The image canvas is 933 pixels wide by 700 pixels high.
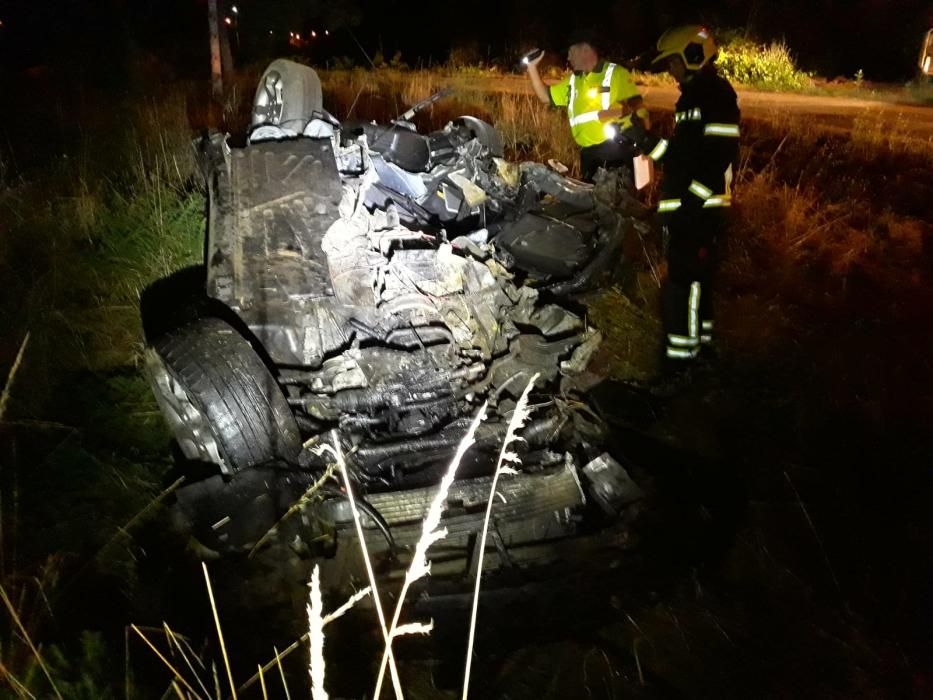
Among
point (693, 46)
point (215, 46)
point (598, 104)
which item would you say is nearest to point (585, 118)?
point (598, 104)

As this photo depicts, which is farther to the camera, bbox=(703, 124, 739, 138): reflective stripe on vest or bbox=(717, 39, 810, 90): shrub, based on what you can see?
bbox=(717, 39, 810, 90): shrub

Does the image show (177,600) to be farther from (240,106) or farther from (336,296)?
(240,106)

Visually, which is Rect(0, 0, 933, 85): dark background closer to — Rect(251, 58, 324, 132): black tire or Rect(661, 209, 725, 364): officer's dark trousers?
Rect(251, 58, 324, 132): black tire

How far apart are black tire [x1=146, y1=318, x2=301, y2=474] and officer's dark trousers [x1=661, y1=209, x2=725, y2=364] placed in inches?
96.6

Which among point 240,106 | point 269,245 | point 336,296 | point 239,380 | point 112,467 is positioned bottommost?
point 112,467

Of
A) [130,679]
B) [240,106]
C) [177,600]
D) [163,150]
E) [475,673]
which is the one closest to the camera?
[130,679]

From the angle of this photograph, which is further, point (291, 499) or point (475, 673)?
point (291, 499)

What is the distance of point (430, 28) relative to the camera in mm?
24703

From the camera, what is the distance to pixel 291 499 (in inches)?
108

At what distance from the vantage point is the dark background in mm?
12133

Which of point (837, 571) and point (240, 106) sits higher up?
point (240, 106)

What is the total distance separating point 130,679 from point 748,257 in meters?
5.04

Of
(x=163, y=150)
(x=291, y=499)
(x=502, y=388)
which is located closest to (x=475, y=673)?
(x=291, y=499)

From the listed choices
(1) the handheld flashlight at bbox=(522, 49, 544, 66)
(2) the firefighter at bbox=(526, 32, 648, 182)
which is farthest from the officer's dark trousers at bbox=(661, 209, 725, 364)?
(1) the handheld flashlight at bbox=(522, 49, 544, 66)
